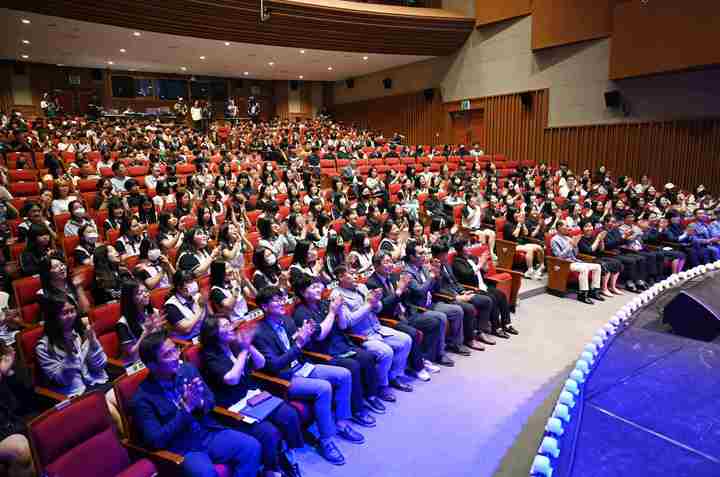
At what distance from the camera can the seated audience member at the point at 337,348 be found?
287 cm

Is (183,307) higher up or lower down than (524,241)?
higher up

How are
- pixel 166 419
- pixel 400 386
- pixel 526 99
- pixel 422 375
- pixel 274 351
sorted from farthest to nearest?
1. pixel 526 99
2. pixel 422 375
3. pixel 400 386
4. pixel 274 351
5. pixel 166 419

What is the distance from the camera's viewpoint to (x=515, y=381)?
3.38 m

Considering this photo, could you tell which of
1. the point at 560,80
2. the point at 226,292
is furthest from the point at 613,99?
the point at 226,292

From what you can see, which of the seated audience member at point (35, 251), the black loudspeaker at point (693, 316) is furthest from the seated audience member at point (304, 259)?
the black loudspeaker at point (693, 316)

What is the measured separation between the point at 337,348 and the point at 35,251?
2731 mm

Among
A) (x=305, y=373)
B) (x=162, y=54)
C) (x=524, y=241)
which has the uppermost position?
(x=162, y=54)

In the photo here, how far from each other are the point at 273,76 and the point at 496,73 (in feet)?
27.5

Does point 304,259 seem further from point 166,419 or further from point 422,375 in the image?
point 166,419

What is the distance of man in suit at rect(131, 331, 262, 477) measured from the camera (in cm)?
192

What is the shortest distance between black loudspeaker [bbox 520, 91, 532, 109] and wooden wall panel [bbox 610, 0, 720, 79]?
225 cm

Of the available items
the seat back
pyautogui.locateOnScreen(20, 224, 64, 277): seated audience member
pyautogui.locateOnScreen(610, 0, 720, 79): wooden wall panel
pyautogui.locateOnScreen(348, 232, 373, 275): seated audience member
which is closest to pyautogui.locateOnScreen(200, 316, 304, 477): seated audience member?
the seat back

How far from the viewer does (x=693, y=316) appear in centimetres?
235

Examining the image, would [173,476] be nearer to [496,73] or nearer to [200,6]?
[200,6]
